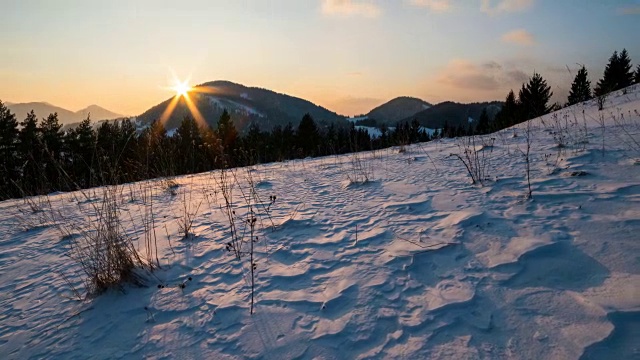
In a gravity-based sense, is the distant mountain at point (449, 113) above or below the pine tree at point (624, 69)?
above

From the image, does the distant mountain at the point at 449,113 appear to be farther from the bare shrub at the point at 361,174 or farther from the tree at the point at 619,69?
the bare shrub at the point at 361,174

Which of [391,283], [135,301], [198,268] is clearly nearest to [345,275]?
[391,283]

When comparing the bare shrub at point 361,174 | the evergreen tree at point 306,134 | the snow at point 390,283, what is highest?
the evergreen tree at point 306,134

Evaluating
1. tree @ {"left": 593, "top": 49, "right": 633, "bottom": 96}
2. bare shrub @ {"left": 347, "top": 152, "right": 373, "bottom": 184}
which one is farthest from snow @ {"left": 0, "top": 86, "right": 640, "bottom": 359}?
tree @ {"left": 593, "top": 49, "right": 633, "bottom": 96}

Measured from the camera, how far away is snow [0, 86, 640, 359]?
5.89ft

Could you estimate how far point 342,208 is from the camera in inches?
159

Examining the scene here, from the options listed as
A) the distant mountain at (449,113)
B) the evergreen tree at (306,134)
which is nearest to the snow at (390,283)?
the evergreen tree at (306,134)

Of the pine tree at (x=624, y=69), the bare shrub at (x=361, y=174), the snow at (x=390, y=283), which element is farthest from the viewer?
the pine tree at (x=624, y=69)

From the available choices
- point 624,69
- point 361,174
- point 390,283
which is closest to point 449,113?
point 624,69

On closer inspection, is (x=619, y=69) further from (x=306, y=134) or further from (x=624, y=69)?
(x=306, y=134)

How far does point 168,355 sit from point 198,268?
3.36 feet

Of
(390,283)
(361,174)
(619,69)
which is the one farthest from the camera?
(619,69)

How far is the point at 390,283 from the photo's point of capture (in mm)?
2340

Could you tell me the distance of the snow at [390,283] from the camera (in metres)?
1.79
